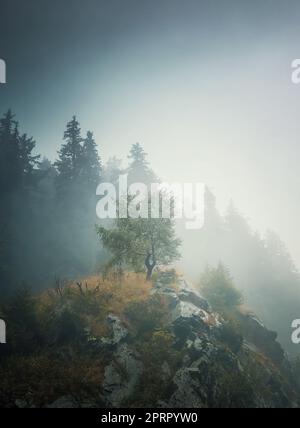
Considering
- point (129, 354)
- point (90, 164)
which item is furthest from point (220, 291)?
point (90, 164)

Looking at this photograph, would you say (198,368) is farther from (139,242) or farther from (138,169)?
(138,169)

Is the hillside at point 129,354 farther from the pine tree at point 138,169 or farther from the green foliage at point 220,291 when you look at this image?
the pine tree at point 138,169

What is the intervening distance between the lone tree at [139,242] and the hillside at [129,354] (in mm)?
2180

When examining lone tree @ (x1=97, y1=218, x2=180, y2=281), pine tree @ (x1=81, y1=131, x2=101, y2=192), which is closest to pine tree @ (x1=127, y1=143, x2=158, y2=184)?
pine tree @ (x1=81, y1=131, x2=101, y2=192)

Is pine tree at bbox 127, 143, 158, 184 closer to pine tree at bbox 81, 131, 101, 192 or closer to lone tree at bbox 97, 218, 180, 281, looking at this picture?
pine tree at bbox 81, 131, 101, 192

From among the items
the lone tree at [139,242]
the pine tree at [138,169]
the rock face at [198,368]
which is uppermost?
the pine tree at [138,169]

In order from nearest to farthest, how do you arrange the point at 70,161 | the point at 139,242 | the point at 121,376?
the point at 121,376, the point at 139,242, the point at 70,161

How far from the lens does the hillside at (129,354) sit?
48.8ft

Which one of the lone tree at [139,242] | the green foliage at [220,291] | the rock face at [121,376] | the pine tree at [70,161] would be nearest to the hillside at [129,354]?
the rock face at [121,376]

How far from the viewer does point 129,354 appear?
58.1 feet

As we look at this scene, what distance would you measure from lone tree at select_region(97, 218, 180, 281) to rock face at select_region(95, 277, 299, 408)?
278 cm

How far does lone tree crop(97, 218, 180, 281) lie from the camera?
2552 cm

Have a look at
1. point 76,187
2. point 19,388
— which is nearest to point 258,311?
point 76,187

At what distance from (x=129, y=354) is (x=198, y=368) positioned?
4.38m
